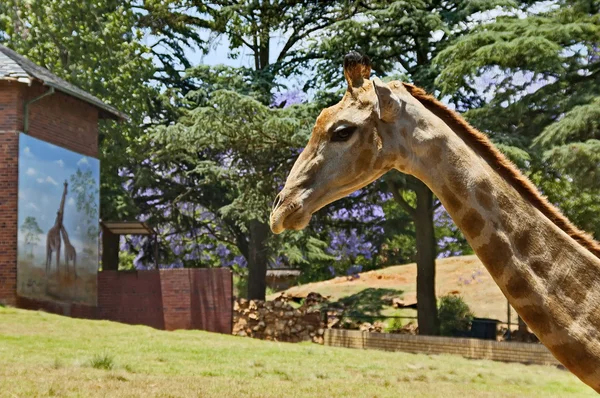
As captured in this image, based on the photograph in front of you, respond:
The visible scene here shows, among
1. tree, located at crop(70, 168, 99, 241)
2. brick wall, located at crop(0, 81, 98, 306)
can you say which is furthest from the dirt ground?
brick wall, located at crop(0, 81, 98, 306)

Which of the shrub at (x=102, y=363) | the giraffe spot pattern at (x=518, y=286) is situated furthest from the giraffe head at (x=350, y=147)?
the shrub at (x=102, y=363)

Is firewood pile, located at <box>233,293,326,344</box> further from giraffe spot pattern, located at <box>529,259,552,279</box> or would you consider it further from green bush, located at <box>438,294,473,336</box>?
giraffe spot pattern, located at <box>529,259,552,279</box>

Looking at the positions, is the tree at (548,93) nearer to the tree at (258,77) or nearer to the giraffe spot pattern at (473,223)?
the tree at (258,77)

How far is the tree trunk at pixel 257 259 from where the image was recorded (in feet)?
104

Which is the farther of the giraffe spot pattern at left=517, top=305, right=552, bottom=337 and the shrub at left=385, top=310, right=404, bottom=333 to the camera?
the shrub at left=385, top=310, right=404, bottom=333

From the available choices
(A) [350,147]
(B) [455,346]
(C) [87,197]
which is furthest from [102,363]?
(C) [87,197]

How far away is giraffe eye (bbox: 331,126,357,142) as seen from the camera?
4355 mm

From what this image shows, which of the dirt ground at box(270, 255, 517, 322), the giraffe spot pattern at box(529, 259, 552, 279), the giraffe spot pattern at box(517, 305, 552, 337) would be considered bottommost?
the dirt ground at box(270, 255, 517, 322)

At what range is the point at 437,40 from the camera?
80.9 feet

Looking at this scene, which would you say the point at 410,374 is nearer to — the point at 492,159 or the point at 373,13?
the point at 492,159

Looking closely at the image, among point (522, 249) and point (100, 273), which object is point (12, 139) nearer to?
point (100, 273)

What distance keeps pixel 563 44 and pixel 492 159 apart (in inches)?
675

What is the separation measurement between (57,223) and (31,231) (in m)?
1.55

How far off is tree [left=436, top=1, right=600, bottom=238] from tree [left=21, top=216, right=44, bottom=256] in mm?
12620
